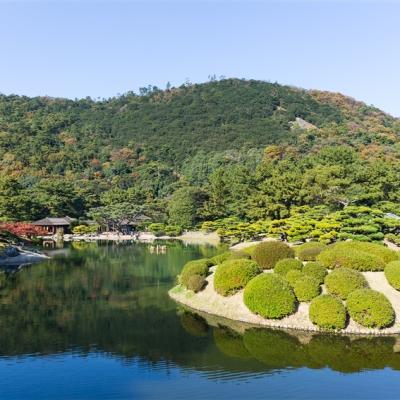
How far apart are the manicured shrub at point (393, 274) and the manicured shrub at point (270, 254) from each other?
14.8 feet

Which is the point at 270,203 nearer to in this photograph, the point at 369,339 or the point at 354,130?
the point at 369,339

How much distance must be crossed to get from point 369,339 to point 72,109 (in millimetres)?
154246

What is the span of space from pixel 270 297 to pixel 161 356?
5.26 m

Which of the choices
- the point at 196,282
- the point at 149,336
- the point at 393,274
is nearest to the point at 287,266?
the point at 393,274

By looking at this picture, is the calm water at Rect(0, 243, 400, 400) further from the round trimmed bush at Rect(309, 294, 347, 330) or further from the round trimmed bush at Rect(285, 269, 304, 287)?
the round trimmed bush at Rect(285, 269, 304, 287)

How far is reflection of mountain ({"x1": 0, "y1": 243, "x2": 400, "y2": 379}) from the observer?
15477mm

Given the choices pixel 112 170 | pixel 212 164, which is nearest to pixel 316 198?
pixel 212 164

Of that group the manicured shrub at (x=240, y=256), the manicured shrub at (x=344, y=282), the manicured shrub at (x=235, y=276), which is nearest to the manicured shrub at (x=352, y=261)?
the manicured shrub at (x=344, y=282)

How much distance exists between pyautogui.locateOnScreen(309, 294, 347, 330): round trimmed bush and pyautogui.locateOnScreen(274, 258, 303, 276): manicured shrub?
9.59 feet

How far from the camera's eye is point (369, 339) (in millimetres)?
17203

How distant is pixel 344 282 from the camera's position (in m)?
19.0

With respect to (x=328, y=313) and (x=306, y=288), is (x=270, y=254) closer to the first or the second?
(x=306, y=288)

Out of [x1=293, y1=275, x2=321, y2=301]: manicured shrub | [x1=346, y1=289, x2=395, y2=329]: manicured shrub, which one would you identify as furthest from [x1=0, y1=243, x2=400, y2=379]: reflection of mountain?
[x1=293, y1=275, x2=321, y2=301]: manicured shrub

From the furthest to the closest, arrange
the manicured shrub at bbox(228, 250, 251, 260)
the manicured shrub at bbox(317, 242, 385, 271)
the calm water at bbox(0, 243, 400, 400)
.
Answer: the manicured shrub at bbox(228, 250, 251, 260)
the manicured shrub at bbox(317, 242, 385, 271)
the calm water at bbox(0, 243, 400, 400)
